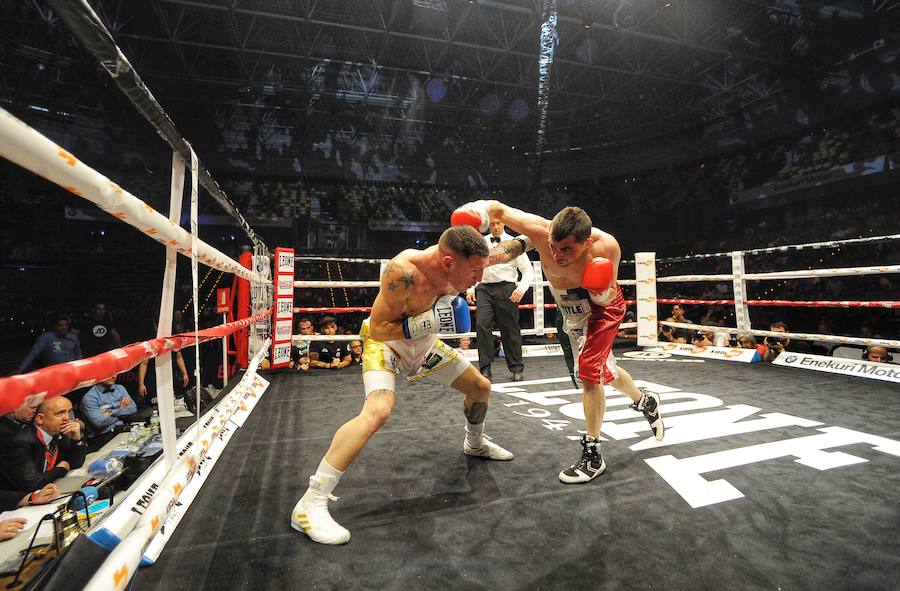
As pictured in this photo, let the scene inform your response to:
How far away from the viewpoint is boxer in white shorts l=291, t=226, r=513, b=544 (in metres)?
1.50

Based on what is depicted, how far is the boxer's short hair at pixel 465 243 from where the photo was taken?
1.53 meters

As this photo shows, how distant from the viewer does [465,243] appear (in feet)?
5.01

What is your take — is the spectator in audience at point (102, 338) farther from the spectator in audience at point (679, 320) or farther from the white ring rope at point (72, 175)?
the spectator in audience at point (679, 320)

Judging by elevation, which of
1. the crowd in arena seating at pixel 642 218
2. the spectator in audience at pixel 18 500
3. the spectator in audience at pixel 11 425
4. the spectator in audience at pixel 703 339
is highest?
the crowd in arena seating at pixel 642 218

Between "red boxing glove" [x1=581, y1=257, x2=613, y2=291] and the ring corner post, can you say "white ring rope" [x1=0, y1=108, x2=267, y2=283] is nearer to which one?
"red boxing glove" [x1=581, y1=257, x2=613, y2=291]

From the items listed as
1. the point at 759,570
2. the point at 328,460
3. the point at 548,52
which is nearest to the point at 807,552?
the point at 759,570

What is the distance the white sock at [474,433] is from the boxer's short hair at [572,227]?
93cm

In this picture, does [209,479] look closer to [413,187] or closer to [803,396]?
[803,396]

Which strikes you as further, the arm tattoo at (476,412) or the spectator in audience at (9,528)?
the arm tattoo at (476,412)

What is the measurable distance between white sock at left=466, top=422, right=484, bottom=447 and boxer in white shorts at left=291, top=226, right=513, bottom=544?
0.26 meters

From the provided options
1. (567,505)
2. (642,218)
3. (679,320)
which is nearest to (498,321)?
(567,505)

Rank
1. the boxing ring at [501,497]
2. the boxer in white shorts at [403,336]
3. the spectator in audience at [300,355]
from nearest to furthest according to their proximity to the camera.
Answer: the boxing ring at [501,497], the boxer in white shorts at [403,336], the spectator in audience at [300,355]

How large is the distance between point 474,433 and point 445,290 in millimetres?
773

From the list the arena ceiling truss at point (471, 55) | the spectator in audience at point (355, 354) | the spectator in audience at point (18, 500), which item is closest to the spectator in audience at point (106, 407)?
the spectator in audience at point (18, 500)
